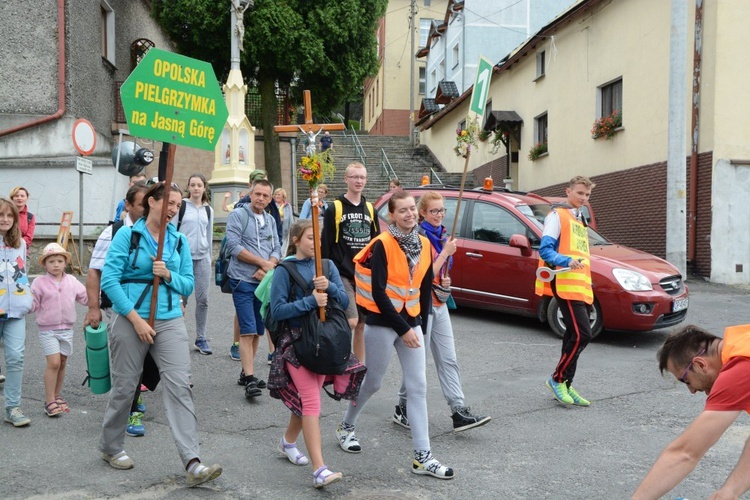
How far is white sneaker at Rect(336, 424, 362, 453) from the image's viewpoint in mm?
4750

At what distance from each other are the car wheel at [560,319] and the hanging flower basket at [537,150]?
41.3ft

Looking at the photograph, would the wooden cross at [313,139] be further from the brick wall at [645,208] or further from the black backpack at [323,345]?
the brick wall at [645,208]

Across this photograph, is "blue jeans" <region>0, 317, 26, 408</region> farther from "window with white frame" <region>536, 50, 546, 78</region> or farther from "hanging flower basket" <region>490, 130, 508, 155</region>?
"hanging flower basket" <region>490, 130, 508, 155</region>

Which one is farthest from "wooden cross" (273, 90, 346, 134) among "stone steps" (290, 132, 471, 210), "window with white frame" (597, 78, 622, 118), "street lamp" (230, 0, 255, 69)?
"stone steps" (290, 132, 471, 210)

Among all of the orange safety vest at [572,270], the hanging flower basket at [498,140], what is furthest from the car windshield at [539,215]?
the hanging flower basket at [498,140]

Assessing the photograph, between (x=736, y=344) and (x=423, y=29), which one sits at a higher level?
(x=423, y=29)

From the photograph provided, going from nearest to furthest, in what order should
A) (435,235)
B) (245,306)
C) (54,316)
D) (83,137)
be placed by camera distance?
1. (54,316)
2. (435,235)
3. (245,306)
4. (83,137)

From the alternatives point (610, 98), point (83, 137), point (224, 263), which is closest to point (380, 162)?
point (610, 98)

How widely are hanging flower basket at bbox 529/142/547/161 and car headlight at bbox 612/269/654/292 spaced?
1274 cm

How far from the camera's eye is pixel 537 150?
20844 mm

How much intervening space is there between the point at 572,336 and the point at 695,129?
9.59 m

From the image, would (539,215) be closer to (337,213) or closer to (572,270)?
(572,270)

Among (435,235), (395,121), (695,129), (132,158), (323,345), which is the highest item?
(395,121)

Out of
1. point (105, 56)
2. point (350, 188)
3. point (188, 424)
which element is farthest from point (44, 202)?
point (188, 424)
